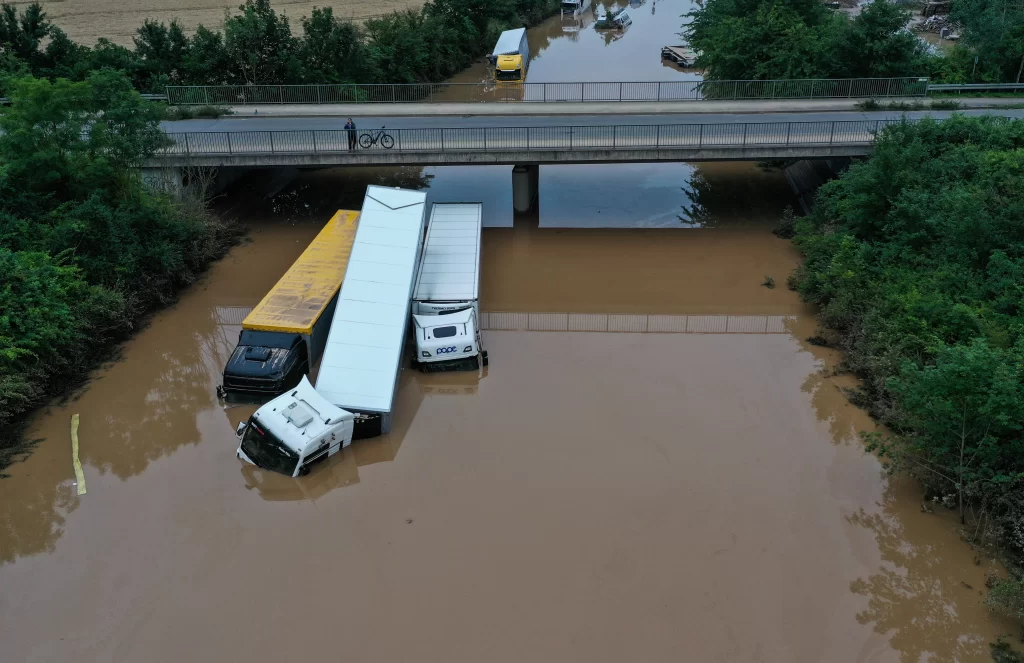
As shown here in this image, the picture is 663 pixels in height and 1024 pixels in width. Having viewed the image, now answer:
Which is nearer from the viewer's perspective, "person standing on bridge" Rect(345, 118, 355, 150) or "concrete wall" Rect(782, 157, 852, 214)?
"person standing on bridge" Rect(345, 118, 355, 150)

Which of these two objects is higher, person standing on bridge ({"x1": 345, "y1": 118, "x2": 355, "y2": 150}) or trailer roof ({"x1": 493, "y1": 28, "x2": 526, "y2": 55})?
trailer roof ({"x1": 493, "y1": 28, "x2": 526, "y2": 55})

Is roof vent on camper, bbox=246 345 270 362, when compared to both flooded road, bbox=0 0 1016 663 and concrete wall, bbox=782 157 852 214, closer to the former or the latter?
flooded road, bbox=0 0 1016 663

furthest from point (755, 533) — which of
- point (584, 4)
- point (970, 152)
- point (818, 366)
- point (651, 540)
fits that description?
point (584, 4)

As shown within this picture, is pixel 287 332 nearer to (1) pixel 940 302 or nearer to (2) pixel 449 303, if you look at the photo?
(2) pixel 449 303

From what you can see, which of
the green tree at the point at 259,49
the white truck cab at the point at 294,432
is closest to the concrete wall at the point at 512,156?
the white truck cab at the point at 294,432

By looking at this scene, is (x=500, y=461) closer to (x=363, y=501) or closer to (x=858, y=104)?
(x=363, y=501)

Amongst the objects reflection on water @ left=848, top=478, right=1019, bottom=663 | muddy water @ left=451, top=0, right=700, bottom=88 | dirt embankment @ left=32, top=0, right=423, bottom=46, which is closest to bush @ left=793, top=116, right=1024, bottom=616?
reflection on water @ left=848, top=478, right=1019, bottom=663
